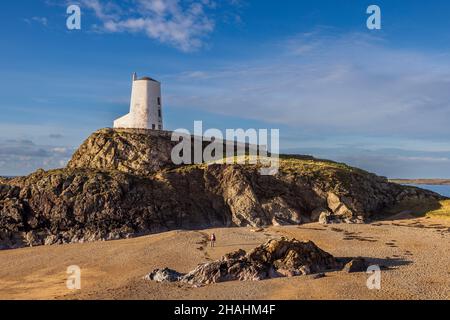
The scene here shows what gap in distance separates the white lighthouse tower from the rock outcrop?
4143mm

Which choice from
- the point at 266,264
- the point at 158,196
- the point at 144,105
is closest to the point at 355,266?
the point at 266,264

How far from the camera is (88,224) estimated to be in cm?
5288

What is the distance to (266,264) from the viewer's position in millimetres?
36625

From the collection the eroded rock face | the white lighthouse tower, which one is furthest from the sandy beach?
the white lighthouse tower

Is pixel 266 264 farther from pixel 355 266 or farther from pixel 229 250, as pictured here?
pixel 229 250

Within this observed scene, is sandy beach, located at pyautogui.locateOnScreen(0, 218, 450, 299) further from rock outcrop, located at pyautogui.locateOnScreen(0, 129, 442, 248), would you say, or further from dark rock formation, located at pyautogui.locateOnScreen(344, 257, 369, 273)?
rock outcrop, located at pyautogui.locateOnScreen(0, 129, 442, 248)

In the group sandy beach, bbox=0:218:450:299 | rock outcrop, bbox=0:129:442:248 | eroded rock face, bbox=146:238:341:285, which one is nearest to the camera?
sandy beach, bbox=0:218:450:299

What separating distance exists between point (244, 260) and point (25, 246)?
29128 millimetres

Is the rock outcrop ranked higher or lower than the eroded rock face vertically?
higher

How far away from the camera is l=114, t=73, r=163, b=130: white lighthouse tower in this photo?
74812mm

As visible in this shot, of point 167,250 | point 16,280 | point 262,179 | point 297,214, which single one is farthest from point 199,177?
point 16,280

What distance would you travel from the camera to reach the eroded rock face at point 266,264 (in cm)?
3491

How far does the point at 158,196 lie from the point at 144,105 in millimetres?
23416

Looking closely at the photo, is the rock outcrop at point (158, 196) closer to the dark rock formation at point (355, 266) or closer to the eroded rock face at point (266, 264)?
the eroded rock face at point (266, 264)
